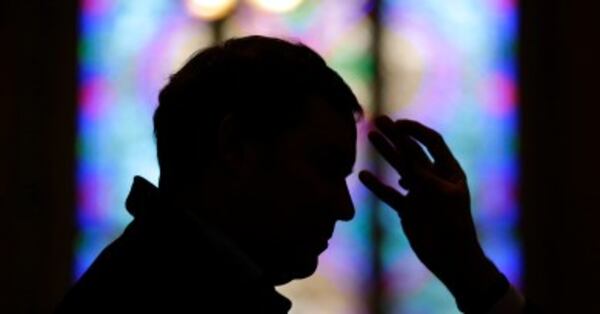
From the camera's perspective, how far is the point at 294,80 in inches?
37.0

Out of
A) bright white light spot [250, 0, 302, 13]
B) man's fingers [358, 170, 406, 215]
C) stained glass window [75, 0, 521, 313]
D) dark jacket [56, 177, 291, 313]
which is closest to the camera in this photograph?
dark jacket [56, 177, 291, 313]

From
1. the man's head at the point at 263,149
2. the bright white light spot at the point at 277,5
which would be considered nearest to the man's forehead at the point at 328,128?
the man's head at the point at 263,149

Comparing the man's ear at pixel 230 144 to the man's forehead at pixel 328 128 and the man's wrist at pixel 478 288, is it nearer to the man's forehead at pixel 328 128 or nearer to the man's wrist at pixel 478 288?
the man's forehead at pixel 328 128

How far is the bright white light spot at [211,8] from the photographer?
→ 10.5ft

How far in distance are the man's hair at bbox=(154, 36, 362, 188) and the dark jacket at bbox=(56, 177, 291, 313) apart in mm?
120

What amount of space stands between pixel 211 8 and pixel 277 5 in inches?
9.6

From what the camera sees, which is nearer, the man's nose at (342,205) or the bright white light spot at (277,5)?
the man's nose at (342,205)

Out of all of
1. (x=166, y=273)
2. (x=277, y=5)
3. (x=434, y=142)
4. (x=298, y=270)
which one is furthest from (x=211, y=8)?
(x=166, y=273)

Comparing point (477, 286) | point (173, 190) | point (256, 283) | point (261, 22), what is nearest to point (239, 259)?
point (256, 283)

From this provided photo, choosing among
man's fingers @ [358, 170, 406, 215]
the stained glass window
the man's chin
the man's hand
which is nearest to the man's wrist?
the man's hand

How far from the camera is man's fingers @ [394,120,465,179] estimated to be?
100 cm

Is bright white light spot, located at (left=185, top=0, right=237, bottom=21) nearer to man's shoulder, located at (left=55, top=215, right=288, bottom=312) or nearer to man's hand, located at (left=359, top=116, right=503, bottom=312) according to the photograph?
man's hand, located at (left=359, top=116, right=503, bottom=312)

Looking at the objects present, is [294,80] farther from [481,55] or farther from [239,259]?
[481,55]

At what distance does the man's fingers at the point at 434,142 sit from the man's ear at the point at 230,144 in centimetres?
19
